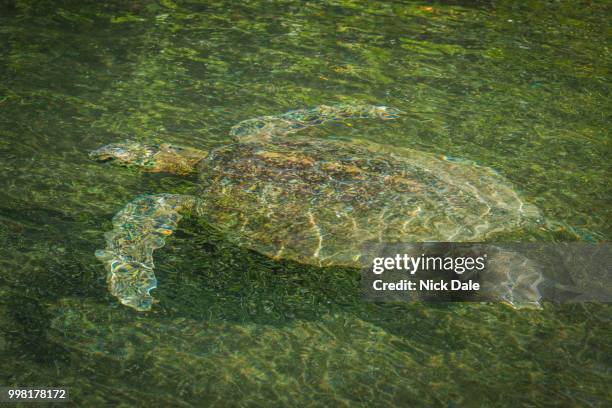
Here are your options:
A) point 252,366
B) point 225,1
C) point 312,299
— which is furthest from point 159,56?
point 252,366

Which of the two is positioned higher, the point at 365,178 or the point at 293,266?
the point at 365,178

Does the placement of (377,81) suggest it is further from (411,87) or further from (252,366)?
(252,366)

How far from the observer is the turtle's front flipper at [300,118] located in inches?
216

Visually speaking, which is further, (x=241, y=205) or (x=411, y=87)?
(x=411, y=87)

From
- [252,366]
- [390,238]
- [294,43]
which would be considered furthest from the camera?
[294,43]

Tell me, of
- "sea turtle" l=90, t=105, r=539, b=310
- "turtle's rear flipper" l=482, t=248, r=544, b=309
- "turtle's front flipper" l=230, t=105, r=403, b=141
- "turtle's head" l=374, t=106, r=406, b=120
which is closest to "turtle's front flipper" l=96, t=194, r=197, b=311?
"sea turtle" l=90, t=105, r=539, b=310

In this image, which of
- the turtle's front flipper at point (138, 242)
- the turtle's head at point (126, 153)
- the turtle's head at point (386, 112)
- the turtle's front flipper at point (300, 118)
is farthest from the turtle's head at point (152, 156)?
the turtle's head at point (386, 112)

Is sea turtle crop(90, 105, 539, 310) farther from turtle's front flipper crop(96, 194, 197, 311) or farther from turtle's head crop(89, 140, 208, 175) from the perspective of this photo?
turtle's head crop(89, 140, 208, 175)

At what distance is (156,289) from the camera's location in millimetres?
3877

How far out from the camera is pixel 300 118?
5.84 meters

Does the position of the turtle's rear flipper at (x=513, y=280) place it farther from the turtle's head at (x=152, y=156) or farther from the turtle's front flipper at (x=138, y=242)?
the turtle's head at (x=152, y=156)

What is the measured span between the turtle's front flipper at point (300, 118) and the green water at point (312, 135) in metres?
0.13

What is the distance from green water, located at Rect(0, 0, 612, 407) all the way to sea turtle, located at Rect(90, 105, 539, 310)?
0.16 m

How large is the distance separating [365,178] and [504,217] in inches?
36.2
